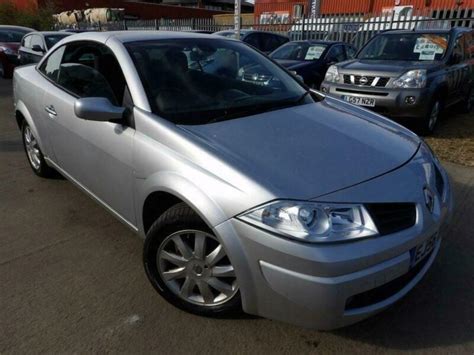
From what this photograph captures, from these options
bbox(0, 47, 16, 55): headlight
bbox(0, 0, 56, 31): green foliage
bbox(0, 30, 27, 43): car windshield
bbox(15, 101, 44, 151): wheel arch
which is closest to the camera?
bbox(15, 101, 44, 151): wheel arch

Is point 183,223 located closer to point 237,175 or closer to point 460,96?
point 237,175

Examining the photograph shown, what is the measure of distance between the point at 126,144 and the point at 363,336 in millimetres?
1789

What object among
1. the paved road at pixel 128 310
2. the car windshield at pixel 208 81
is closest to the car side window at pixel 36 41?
the paved road at pixel 128 310

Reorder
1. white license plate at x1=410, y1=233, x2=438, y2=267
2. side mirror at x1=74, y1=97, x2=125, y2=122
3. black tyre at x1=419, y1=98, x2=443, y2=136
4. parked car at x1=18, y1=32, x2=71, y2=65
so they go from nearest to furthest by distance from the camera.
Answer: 1. white license plate at x1=410, y1=233, x2=438, y2=267
2. side mirror at x1=74, y1=97, x2=125, y2=122
3. black tyre at x1=419, y1=98, x2=443, y2=136
4. parked car at x1=18, y1=32, x2=71, y2=65

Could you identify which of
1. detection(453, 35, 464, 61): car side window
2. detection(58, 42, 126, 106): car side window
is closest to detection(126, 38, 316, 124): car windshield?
detection(58, 42, 126, 106): car side window

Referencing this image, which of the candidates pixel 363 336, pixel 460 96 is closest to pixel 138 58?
pixel 363 336

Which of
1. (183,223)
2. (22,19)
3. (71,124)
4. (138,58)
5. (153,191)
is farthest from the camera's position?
(22,19)

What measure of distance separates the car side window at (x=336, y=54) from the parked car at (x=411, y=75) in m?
1.69

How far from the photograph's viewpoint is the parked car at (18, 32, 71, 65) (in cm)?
956

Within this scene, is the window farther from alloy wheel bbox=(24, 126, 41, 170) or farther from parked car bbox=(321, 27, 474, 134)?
parked car bbox=(321, 27, 474, 134)

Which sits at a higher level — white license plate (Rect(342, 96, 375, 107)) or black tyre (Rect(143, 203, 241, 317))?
white license plate (Rect(342, 96, 375, 107))

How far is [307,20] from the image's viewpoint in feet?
46.9

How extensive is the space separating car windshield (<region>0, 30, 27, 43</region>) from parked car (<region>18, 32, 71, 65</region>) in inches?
73.9

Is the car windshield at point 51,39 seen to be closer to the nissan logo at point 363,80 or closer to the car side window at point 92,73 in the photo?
the car side window at point 92,73
